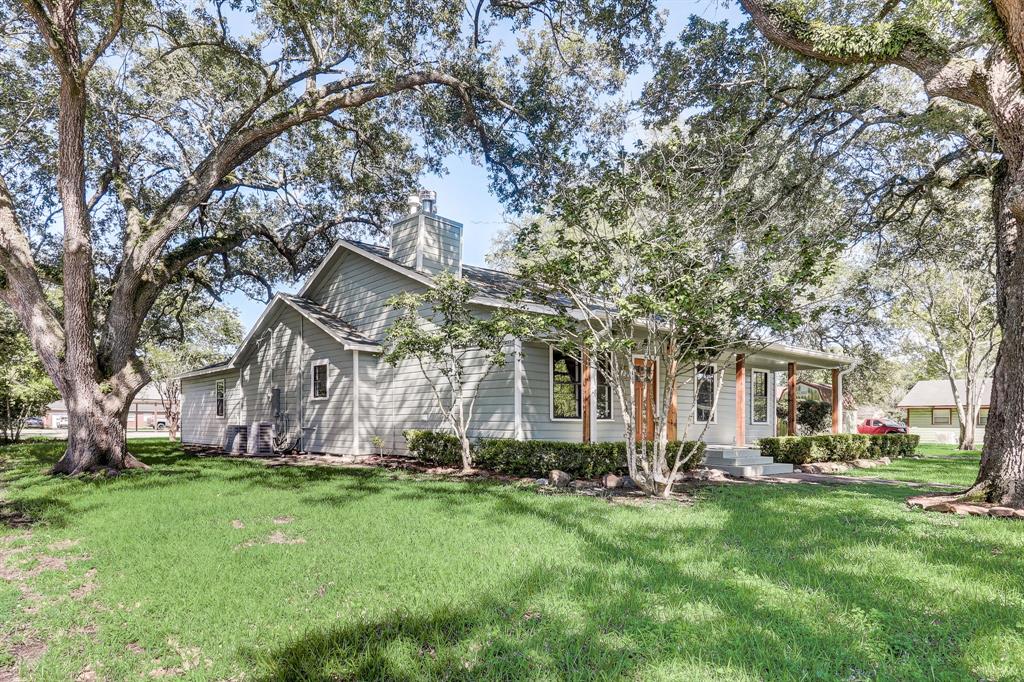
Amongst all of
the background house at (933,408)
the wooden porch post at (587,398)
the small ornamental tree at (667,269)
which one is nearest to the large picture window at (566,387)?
the wooden porch post at (587,398)

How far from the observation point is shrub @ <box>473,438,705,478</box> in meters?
9.96

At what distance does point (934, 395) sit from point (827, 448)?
2769cm

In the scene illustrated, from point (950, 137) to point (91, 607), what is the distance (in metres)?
14.6

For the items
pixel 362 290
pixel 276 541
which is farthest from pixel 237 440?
pixel 276 541

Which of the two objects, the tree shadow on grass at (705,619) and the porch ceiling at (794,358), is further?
the porch ceiling at (794,358)

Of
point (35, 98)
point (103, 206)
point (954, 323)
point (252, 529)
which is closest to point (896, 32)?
point (252, 529)

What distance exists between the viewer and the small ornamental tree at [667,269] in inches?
297

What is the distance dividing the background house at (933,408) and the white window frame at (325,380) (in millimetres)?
33969

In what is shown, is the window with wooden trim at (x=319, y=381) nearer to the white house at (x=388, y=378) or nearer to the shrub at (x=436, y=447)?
the white house at (x=388, y=378)

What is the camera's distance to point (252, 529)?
597 cm

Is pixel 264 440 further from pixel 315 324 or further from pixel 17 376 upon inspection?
pixel 17 376

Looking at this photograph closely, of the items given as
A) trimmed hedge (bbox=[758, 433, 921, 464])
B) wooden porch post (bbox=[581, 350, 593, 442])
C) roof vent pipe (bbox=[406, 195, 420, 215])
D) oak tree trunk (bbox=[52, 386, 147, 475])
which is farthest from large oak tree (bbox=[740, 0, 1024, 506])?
oak tree trunk (bbox=[52, 386, 147, 475])

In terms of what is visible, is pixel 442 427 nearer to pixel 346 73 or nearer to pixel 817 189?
pixel 346 73

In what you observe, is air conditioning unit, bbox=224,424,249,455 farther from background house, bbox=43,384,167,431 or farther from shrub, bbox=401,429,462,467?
background house, bbox=43,384,167,431
